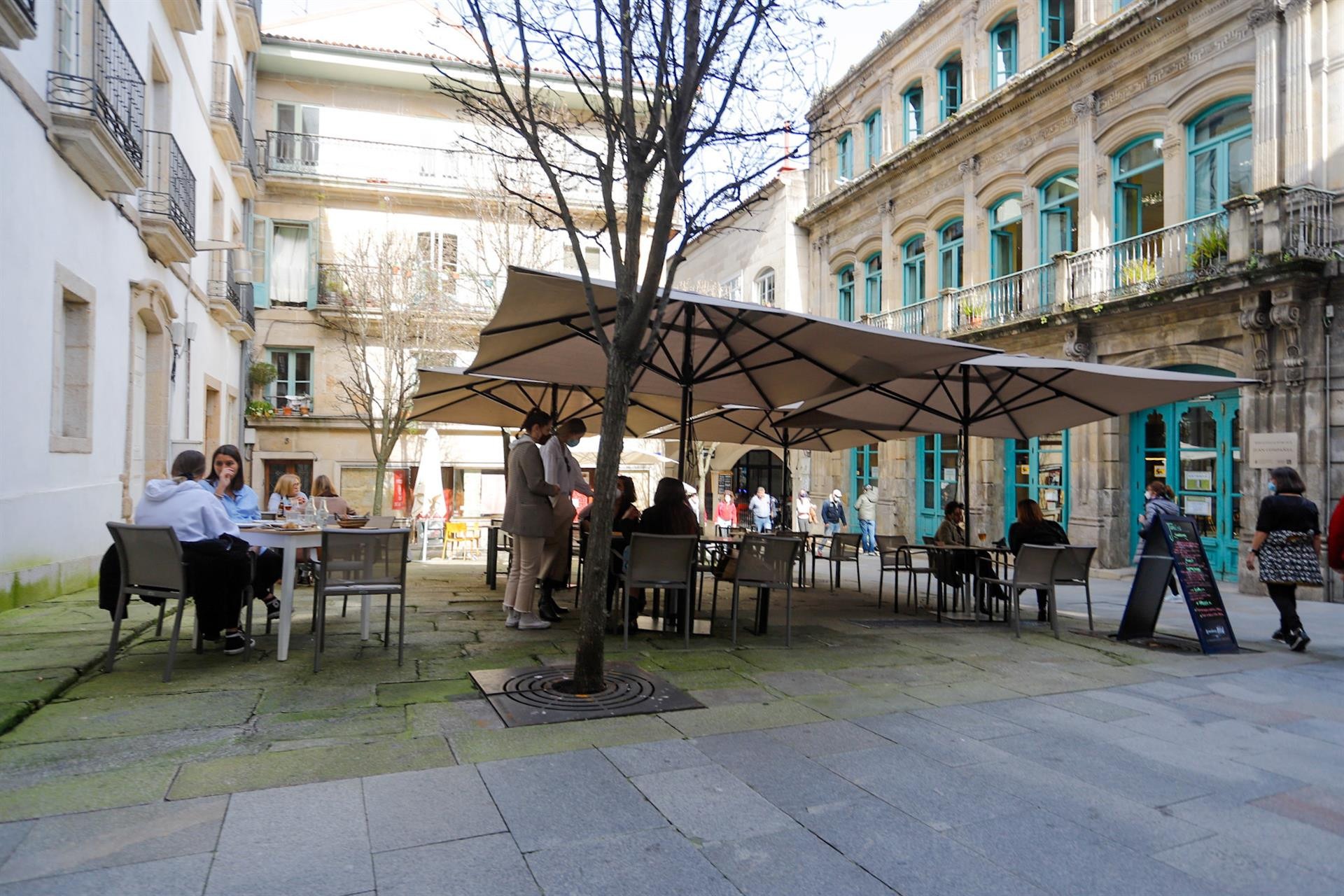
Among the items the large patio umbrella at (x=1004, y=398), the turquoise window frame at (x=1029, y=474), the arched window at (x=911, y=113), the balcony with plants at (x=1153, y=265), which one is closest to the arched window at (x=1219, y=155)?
the balcony with plants at (x=1153, y=265)

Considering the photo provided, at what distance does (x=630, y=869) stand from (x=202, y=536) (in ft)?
12.3

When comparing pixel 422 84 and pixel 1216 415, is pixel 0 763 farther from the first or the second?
pixel 422 84

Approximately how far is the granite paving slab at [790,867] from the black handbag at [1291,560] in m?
6.30

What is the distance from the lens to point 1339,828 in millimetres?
3270

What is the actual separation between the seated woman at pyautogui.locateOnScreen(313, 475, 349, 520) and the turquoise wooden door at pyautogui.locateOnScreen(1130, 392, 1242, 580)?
37.4 ft

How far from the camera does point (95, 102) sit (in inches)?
317

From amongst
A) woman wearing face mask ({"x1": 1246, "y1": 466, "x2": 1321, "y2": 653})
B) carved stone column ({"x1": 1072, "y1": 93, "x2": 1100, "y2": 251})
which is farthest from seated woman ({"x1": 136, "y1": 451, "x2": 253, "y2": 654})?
carved stone column ({"x1": 1072, "y1": 93, "x2": 1100, "y2": 251})

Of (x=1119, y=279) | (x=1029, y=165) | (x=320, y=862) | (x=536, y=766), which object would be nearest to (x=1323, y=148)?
(x=1119, y=279)

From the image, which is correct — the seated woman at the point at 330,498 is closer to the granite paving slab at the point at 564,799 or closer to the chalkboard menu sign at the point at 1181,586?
the granite paving slab at the point at 564,799

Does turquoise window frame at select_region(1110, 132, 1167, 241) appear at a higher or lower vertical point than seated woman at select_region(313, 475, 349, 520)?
higher

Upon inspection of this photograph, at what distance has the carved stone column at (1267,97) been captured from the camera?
11891 mm

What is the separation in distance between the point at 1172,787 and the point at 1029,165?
51.6 feet

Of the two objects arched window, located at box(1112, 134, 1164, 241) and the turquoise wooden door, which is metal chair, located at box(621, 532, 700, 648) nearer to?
the turquoise wooden door

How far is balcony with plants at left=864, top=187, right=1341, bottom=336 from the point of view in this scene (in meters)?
11.3
